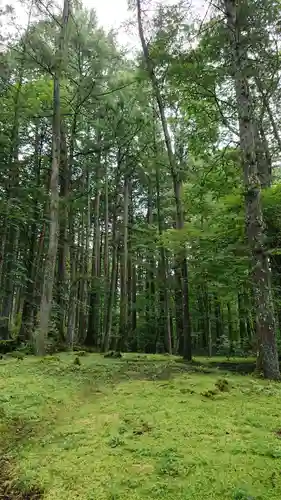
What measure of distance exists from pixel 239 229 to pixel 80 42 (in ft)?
28.7

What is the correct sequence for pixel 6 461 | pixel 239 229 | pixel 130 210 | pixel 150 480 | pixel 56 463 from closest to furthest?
1. pixel 150 480
2. pixel 56 463
3. pixel 6 461
4. pixel 239 229
5. pixel 130 210

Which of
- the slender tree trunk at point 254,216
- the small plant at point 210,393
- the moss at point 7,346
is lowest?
the small plant at point 210,393

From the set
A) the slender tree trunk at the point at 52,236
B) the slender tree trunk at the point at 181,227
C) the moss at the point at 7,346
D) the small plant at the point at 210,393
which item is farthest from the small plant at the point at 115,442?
the moss at the point at 7,346

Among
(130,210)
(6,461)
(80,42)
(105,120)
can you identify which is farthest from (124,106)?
(6,461)

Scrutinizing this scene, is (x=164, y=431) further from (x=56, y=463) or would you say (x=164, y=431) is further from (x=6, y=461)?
(x=6, y=461)

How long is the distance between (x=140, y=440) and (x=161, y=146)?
41.5 ft

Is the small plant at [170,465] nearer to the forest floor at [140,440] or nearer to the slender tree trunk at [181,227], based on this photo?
the forest floor at [140,440]

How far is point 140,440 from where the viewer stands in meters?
3.16

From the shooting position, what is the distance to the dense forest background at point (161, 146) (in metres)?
6.86

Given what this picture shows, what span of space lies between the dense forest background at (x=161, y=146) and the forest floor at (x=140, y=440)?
2.26 m

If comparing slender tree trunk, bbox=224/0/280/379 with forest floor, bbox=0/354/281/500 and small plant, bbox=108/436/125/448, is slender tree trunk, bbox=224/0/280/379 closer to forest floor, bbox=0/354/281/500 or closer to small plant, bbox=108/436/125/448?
forest floor, bbox=0/354/281/500

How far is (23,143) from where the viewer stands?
45.7 feet

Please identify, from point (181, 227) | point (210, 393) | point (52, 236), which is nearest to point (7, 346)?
point (52, 236)

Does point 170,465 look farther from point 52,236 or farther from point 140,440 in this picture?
point 52,236
